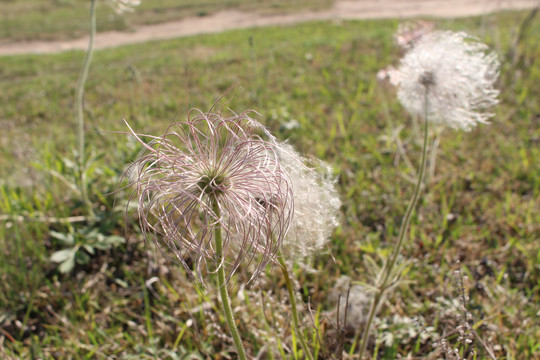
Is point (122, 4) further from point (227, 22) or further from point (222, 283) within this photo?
point (227, 22)

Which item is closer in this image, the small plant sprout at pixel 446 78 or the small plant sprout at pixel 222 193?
the small plant sprout at pixel 222 193

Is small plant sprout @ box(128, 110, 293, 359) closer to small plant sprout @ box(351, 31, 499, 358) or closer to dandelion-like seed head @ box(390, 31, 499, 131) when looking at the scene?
small plant sprout @ box(351, 31, 499, 358)

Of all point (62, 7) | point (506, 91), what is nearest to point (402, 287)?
point (506, 91)

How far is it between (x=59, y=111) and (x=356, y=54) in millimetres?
5601

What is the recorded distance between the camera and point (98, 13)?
28.0 m

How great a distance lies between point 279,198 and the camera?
51.4 inches

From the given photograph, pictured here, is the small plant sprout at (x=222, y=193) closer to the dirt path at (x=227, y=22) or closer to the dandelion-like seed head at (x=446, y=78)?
the dandelion-like seed head at (x=446, y=78)

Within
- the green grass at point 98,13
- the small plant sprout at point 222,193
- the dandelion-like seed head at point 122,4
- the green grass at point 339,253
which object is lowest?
the green grass at point 339,253

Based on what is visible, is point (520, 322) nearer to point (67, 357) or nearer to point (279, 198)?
point (279, 198)

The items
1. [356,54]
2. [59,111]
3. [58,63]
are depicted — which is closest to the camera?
[59,111]

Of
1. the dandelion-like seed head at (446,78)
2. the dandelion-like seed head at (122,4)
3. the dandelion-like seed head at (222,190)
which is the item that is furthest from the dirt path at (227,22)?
the dandelion-like seed head at (222,190)

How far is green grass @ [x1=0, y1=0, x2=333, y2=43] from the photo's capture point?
23734 mm

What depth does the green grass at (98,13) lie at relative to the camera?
23.7m

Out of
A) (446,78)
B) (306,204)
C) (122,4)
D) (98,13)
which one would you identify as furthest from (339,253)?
(98,13)
